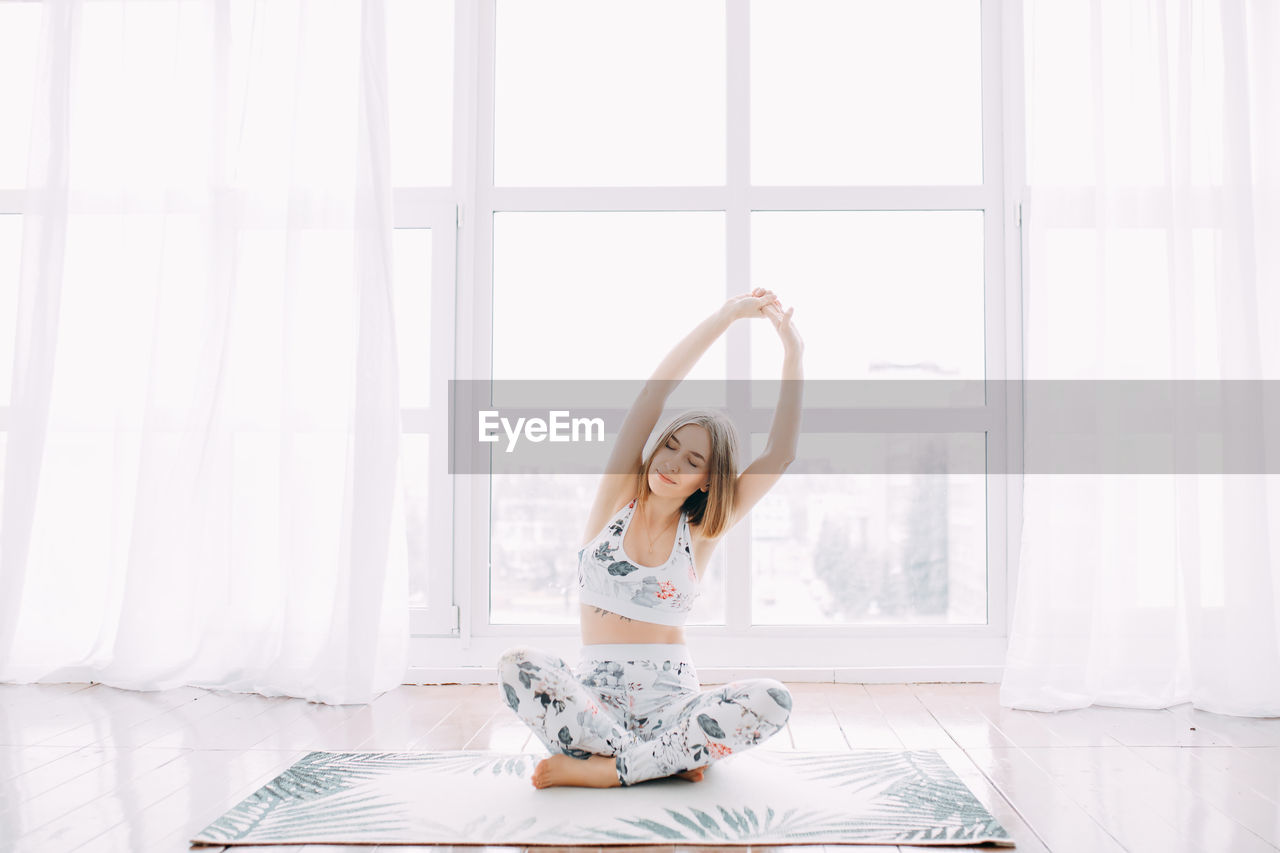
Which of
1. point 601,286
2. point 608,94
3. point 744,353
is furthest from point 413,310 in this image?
point 744,353

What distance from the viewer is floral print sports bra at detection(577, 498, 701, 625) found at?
5.82 feet

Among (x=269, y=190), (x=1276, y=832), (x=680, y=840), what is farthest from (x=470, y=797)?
(x=269, y=190)

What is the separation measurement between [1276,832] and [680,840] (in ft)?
3.16

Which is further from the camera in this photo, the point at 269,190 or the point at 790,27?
the point at 790,27

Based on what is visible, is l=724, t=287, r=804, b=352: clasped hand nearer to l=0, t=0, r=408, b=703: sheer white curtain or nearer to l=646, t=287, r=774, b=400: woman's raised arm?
l=646, t=287, r=774, b=400: woman's raised arm

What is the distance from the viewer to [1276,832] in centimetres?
147

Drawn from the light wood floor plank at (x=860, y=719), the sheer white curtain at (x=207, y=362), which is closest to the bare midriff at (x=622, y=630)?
the light wood floor plank at (x=860, y=719)

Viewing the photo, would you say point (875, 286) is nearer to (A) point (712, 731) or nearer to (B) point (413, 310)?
(B) point (413, 310)

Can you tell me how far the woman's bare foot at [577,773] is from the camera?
1637 millimetres

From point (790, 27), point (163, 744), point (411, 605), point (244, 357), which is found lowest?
point (163, 744)

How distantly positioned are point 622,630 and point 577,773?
0.27m

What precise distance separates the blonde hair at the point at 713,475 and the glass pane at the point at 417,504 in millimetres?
1159

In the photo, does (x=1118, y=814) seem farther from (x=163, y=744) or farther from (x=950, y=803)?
(x=163, y=744)

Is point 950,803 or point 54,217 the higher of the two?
point 54,217
